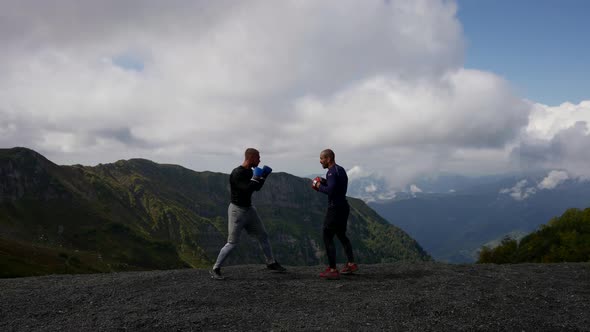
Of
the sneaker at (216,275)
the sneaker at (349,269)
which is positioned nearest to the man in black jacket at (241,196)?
the sneaker at (216,275)

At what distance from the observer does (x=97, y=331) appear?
26.5 ft

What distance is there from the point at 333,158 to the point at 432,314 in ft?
18.3

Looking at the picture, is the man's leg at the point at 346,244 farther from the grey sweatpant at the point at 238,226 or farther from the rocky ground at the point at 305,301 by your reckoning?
the grey sweatpant at the point at 238,226

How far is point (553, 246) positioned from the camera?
43625 mm

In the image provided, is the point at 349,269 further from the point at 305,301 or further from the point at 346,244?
the point at 305,301

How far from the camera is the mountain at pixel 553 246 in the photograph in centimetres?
3712

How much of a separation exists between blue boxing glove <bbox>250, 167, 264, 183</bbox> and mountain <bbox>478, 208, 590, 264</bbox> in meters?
34.4

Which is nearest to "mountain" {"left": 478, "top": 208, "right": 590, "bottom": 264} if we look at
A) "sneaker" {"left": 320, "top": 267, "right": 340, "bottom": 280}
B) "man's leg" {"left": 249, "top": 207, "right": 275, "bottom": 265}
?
"sneaker" {"left": 320, "top": 267, "right": 340, "bottom": 280}

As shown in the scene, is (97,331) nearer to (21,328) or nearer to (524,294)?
(21,328)

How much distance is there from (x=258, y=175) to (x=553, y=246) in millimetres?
44300

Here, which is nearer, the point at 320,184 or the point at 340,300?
the point at 340,300

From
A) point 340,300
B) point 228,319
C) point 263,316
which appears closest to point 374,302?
point 340,300

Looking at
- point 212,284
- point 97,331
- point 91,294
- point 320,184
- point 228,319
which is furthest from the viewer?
point 320,184

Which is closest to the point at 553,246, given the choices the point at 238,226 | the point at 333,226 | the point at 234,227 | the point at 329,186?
the point at 333,226
